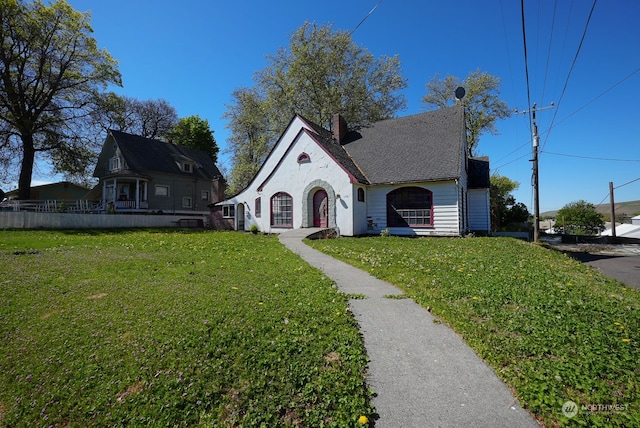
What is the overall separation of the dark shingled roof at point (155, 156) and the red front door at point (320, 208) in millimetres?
18444

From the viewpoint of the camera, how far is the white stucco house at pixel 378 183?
1637 centimetres

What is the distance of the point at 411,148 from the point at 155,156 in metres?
24.9

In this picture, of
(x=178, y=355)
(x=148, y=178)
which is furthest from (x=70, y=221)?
(x=178, y=355)

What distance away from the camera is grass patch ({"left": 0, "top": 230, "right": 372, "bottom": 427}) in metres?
2.50

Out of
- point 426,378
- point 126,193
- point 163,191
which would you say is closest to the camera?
point 426,378

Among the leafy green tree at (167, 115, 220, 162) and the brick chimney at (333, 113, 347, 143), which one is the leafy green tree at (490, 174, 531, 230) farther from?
the leafy green tree at (167, 115, 220, 162)

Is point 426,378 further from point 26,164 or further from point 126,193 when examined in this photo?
point 126,193

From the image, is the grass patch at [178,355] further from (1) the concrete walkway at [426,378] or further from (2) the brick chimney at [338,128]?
(2) the brick chimney at [338,128]

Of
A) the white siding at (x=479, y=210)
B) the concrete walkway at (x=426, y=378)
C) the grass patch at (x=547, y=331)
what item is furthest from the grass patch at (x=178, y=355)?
the white siding at (x=479, y=210)

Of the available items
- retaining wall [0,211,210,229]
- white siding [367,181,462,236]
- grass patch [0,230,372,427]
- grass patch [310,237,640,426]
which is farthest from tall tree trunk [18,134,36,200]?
grass patch [310,237,640,426]

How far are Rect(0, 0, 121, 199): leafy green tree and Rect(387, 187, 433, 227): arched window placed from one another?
26.5 metres

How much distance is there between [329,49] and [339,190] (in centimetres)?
1772

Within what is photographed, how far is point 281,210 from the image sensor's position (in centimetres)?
1962

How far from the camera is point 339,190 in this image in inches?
672
